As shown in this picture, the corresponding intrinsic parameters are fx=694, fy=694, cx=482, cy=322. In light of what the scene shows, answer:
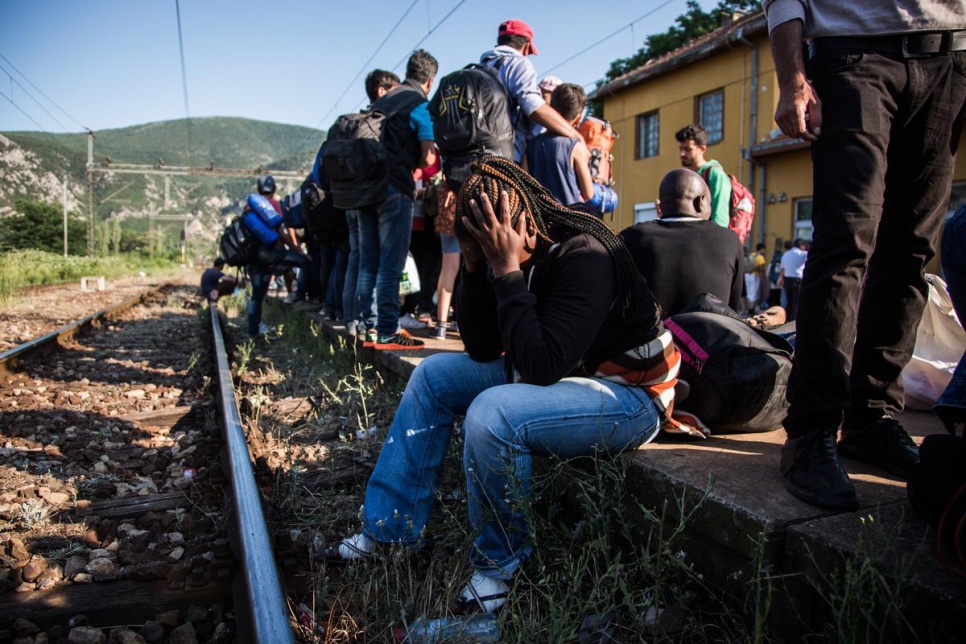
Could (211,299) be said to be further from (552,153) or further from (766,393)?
(766,393)

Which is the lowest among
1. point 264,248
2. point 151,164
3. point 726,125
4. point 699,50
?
point 264,248

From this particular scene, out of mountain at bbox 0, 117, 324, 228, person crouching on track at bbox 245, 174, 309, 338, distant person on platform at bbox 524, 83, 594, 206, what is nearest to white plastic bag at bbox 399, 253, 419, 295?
person crouching on track at bbox 245, 174, 309, 338

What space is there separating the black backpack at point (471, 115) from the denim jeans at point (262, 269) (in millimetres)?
3981

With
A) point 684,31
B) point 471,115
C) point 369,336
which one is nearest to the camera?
point 471,115

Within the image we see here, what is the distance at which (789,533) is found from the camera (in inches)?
67.1

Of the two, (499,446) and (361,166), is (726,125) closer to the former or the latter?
(361,166)

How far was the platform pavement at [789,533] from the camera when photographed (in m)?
1.45

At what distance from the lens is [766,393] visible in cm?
253

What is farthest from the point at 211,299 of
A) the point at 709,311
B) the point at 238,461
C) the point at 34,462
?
the point at 709,311

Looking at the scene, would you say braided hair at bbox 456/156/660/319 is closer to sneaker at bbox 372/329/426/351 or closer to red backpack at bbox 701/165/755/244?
sneaker at bbox 372/329/426/351

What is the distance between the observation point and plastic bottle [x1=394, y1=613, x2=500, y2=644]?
1878 mm

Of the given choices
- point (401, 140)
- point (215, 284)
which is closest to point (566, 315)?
point (401, 140)

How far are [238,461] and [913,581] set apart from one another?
8.86 feet

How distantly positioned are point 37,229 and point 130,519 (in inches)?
1533
